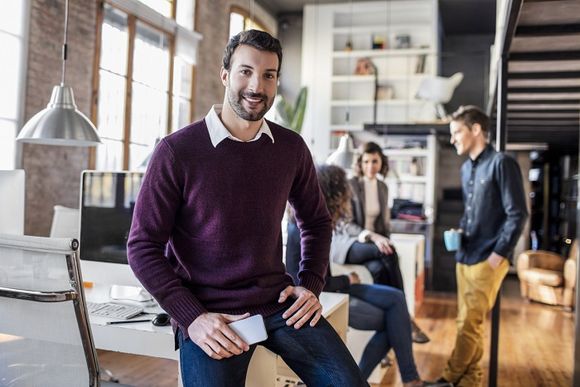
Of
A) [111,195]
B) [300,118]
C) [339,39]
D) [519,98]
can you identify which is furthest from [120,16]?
[339,39]

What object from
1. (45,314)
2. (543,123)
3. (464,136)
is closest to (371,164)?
(464,136)

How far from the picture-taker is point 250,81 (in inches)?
61.7

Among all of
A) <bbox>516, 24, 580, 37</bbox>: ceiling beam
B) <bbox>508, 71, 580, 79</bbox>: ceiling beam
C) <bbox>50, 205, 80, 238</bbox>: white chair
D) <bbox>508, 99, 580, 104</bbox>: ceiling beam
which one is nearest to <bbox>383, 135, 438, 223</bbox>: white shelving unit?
<bbox>508, 99, 580, 104</bbox>: ceiling beam

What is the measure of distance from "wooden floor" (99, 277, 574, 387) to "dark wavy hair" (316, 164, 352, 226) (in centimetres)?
128

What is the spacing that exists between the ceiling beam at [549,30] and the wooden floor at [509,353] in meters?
2.11

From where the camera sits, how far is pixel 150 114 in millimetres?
4996

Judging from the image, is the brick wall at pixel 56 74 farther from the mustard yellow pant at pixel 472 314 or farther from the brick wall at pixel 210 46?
the mustard yellow pant at pixel 472 314

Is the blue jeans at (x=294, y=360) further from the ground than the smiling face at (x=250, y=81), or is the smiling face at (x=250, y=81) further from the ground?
the smiling face at (x=250, y=81)

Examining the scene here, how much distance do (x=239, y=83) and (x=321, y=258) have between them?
571 millimetres

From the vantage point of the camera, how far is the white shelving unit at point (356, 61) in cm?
908

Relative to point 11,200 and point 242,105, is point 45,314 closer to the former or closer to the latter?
point 242,105

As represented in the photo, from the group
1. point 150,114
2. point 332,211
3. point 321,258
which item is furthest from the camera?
point 150,114

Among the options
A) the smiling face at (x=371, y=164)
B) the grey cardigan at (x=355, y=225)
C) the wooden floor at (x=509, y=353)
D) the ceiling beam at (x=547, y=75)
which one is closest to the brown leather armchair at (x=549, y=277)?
the wooden floor at (x=509, y=353)

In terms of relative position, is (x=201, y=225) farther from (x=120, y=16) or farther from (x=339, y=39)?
(x=339, y=39)
